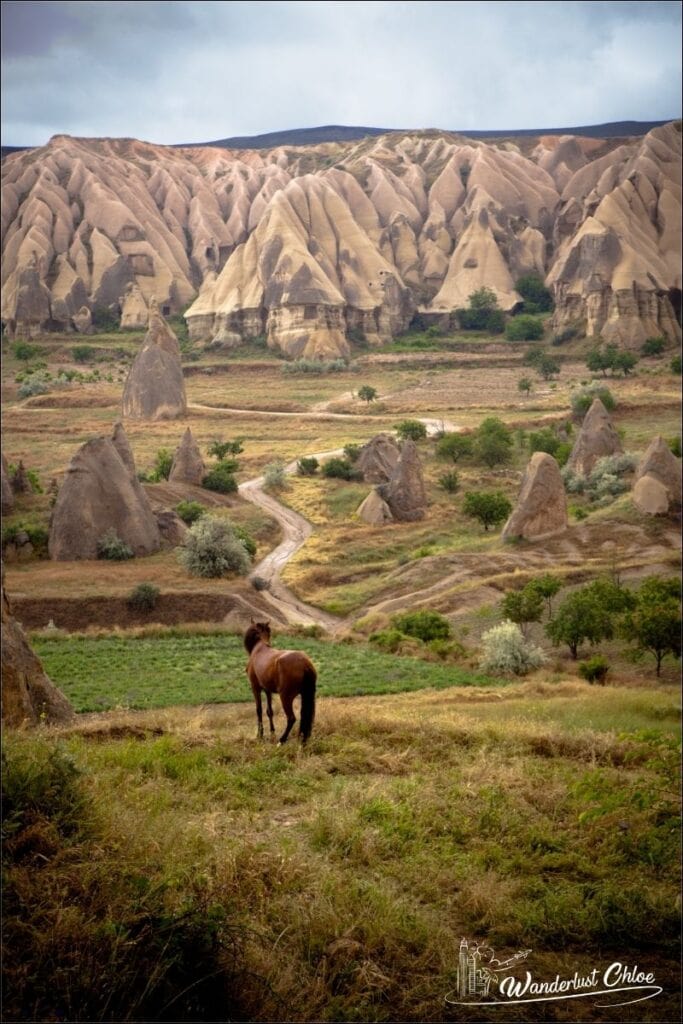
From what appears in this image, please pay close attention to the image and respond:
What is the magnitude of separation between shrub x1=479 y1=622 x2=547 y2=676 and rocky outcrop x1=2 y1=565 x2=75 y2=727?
29.1 ft

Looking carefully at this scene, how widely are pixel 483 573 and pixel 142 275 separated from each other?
66.6 ft

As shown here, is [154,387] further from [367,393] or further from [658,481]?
[658,481]

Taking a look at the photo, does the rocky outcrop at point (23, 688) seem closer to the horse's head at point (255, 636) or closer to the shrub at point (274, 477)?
the horse's head at point (255, 636)

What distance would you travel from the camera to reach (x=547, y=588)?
61.7ft

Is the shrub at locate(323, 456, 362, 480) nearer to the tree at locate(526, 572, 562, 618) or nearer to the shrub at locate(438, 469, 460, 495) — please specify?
the shrub at locate(438, 469, 460, 495)

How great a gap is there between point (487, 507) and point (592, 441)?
5.14m

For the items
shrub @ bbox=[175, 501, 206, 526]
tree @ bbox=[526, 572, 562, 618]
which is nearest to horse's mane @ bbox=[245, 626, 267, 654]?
shrub @ bbox=[175, 501, 206, 526]

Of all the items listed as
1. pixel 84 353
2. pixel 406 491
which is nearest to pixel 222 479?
pixel 406 491

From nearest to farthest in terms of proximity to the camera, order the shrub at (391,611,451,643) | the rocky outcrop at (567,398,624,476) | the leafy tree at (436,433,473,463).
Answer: the shrub at (391,611,451,643) → the leafy tree at (436,433,473,463) → the rocky outcrop at (567,398,624,476)

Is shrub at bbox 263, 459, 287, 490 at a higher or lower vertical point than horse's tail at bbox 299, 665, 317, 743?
higher

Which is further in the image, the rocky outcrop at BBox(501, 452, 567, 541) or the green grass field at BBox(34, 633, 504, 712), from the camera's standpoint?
the rocky outcrop at BBox(501, 452, 567, 541)

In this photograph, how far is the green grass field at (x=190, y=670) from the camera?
1305cm

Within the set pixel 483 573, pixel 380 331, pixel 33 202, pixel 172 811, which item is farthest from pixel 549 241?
pixel 172 811

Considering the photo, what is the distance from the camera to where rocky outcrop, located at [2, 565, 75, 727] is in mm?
9584
